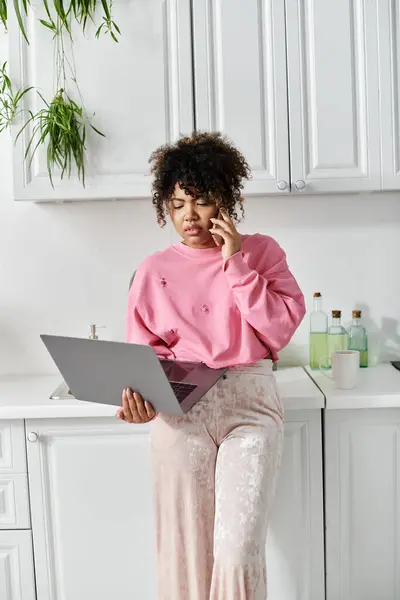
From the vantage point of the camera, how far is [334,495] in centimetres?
187

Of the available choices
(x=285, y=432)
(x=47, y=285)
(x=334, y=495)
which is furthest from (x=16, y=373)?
(x=334, y=495)

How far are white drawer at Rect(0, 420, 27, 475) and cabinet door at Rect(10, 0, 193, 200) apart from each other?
2.38 feet

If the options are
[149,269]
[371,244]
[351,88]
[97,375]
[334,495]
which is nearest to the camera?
[97,375]

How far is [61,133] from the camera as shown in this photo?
75.7 inches

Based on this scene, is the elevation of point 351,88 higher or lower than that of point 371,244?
higher

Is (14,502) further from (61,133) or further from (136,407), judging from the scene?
(61,133)

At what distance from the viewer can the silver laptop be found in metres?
1.34

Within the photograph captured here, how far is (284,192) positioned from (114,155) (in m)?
0.53

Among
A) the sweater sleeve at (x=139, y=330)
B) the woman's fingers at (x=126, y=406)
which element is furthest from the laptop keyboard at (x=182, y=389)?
the sweater sleeve at (x=139, y=330)

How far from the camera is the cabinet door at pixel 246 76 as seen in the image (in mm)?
1972

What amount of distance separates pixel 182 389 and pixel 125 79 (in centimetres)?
101

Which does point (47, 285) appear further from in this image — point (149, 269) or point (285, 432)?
point (285, 432)

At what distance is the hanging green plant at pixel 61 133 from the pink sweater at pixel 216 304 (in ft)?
1.50

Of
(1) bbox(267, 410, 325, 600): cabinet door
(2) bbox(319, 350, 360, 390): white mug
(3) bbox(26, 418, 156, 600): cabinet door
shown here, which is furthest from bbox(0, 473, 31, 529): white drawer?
(2) bbox(319, 350, 360, 390): white mug
